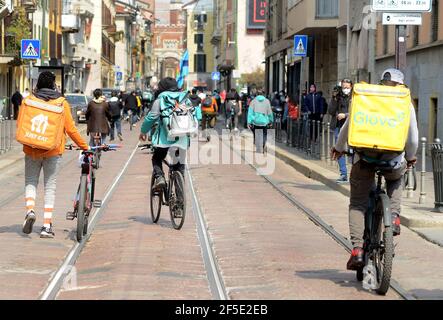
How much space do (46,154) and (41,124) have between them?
361mm

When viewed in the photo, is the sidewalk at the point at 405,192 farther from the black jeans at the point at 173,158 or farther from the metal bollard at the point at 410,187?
the black jeans at the point at 173,158

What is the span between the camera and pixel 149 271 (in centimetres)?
992

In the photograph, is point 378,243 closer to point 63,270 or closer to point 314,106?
point 63,270

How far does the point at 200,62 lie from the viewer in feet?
525

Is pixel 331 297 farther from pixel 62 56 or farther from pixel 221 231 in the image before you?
pixel 62 56

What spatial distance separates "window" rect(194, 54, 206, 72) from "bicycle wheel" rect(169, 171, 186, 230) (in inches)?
5771

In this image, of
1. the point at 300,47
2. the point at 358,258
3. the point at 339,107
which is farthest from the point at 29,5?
the point at 358,258

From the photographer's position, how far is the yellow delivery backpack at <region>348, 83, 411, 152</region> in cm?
881

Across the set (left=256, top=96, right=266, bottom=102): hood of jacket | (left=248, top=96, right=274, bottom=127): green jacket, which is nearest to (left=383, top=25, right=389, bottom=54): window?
(left=256, top=96, right=266, bottom=102): hood of jacket

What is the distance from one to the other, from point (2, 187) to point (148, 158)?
8.94m

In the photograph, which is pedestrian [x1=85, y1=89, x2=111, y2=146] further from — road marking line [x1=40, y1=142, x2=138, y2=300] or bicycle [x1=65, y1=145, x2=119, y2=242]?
bicycle [x1=65, y1=145, x2=119, y2=242]

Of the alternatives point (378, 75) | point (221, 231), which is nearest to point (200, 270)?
point (221, 231)

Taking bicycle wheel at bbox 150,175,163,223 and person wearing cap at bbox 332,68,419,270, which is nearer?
person wearing cap at bbox 332,68,419,270

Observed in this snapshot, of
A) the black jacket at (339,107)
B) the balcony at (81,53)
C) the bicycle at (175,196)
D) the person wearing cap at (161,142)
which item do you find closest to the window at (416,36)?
the black jacket at (339,107)
